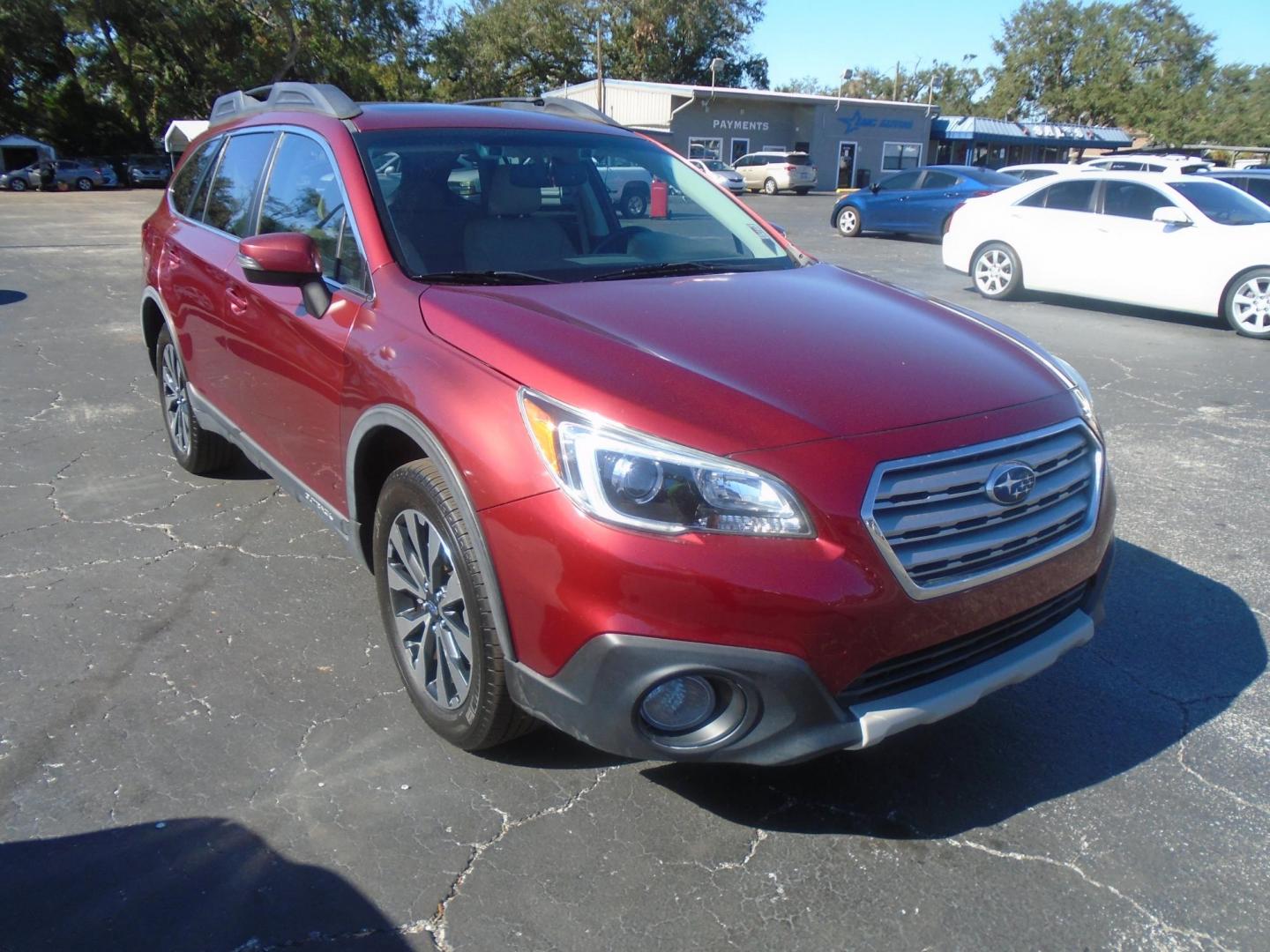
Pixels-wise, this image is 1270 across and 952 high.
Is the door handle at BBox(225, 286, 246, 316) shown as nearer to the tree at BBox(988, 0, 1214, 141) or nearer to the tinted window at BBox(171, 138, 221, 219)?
the tinted window at BBox(171, 138, 221, 219)

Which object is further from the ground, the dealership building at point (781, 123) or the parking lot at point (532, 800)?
the dealership building at point (781, 123)

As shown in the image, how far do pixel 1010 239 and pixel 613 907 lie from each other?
35.0ft

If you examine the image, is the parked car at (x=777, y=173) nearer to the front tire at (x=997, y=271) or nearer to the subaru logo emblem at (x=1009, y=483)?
the front tire at (x=997, y=271)

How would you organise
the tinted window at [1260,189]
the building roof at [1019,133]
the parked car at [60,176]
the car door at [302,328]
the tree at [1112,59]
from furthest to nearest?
the tree at [1112,59], the building roof at [1019,133], the parked car at [60,176], the tinted window at [1260,189], the car door at [302,328]

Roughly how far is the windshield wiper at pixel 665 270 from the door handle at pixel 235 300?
1.53m

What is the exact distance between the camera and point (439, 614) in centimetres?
281

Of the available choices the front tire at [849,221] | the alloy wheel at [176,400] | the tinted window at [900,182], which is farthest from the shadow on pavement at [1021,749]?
the front tire at [849,221]

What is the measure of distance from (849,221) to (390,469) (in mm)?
18719

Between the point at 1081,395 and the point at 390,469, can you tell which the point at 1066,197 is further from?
the point at 390,469

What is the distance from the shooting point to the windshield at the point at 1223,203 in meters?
9.80

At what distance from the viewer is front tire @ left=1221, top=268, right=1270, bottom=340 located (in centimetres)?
952

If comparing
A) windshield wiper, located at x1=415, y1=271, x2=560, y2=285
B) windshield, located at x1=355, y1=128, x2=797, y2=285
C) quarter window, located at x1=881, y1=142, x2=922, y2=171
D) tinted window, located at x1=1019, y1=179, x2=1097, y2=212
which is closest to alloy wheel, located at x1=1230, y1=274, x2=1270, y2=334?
tinted window, located at x1=1019, y1=179, x2=1097, y2=212

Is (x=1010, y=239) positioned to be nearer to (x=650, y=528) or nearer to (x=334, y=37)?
(x=650, y=528)

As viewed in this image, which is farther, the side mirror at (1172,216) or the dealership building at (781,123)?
the dealership building at (781,123)
